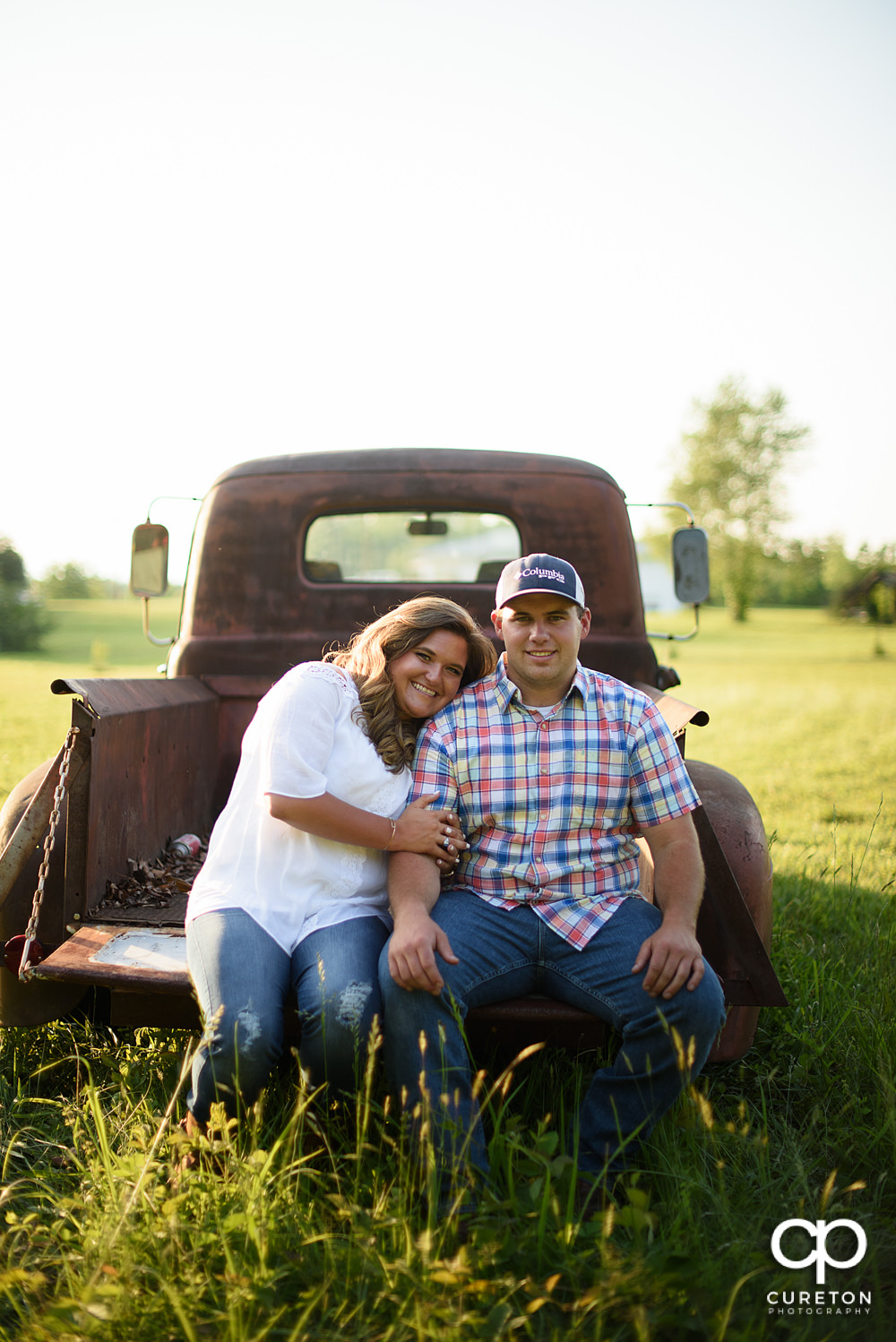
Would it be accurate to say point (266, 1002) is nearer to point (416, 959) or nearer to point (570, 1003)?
Result: point (416, 959)

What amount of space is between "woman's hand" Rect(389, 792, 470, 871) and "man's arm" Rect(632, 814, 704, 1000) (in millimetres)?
515

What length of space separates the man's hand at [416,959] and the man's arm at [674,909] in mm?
478

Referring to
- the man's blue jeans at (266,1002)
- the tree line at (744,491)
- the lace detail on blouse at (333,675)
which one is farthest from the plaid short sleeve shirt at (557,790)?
the tree line at (744,491)

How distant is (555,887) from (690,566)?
259cm

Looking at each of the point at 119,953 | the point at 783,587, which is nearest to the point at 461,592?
the point at 119,953

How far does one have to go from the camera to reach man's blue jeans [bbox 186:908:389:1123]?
209 cm

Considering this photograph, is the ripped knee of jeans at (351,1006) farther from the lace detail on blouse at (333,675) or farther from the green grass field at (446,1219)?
the lace detail on blouse at (333,675)

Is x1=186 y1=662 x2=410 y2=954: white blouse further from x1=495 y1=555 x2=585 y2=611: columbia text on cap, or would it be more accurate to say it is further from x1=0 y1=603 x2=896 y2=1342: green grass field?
x1=495 y1=555 x2=585 y2=611: columbia text on cap

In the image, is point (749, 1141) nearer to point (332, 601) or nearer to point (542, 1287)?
point (542, 1287)

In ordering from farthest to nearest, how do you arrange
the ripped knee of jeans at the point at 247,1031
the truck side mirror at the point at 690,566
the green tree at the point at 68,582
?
the green tree at the point at 68,582 < the truck side mirror at the point at 690,566 < the ripped knee of jeans at the point at 247,1031

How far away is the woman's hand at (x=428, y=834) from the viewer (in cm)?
235

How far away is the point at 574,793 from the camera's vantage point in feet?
8.11

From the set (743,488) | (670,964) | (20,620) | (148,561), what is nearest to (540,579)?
(670,964)

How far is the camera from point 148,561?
4.73 m
